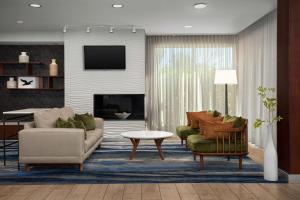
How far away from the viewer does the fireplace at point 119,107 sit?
8016 millimetres

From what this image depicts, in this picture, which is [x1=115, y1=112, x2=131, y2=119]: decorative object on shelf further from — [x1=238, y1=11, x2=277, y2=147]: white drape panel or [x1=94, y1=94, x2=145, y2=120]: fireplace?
[x1=238, y1=11, x2=277, y2=147]: white drape panel

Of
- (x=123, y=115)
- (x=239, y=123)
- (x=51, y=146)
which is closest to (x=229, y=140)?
(x=239, y=123)

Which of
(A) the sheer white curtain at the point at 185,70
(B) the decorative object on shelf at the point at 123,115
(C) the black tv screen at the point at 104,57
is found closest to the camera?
(C) the black tv screen at the point at 104,57

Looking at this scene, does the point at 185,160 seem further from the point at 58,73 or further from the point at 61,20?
the point at 58,73

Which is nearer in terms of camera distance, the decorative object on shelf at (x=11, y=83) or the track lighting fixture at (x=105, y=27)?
the track lighting fixture at (x=105, y=27)

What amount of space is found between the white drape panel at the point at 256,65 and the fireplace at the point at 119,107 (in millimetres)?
2389

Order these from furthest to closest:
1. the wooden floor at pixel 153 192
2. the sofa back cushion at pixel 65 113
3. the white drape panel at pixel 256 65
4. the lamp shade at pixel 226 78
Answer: the lamp shade at pixel 226 78
the white drape panel at pixel 256 65
the sofa back cushion at pixel 65 113
the wooden floor at pixel 153 192

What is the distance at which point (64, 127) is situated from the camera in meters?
5.23

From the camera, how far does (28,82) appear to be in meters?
8.35

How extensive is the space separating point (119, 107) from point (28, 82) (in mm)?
2240

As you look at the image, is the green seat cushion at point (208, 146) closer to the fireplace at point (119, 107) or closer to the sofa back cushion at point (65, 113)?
the sofa back cushion at point (65, 113)

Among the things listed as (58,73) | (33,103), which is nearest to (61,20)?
(58,73)

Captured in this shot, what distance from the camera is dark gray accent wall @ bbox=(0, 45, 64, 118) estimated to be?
8.57m

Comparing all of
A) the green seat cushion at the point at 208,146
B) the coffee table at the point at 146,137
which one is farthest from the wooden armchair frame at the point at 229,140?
the coffee table at the point at 146,137
